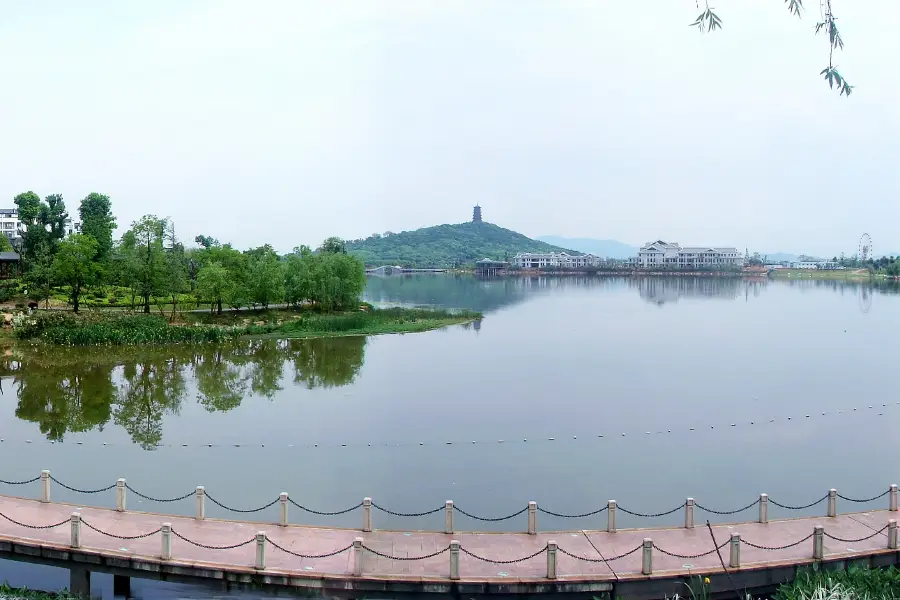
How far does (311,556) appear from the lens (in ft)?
30.6

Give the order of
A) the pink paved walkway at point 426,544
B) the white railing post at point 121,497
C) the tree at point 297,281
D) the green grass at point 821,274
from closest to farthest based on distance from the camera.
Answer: the pink paved walkway at point 426,544 → the white railing post at point 121,497 → the tree at point 297,281 → the green grass at point 821,274

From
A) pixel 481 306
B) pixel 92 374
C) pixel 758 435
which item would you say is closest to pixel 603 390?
pixel 758 435

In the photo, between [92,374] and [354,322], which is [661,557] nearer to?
[92,374]

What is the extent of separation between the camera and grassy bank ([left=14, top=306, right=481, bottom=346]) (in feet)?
103

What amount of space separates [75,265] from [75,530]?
3079 cm

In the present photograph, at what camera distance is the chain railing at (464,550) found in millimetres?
9109

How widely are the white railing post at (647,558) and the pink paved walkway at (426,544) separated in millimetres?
131

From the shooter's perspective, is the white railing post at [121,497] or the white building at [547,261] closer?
the white railing post at [121,497]

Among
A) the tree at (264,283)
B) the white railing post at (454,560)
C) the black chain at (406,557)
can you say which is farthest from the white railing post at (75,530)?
the tree at (264,283)

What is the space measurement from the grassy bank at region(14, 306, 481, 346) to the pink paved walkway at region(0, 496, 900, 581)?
22.0 meters

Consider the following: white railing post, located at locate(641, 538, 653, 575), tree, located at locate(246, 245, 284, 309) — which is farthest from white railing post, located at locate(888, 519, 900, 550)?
tree, located at locate(246, 245, 284, 309)

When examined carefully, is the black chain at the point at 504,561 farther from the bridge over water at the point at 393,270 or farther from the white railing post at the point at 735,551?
the bridge over water at the point at 393,270

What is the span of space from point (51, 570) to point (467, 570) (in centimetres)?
636

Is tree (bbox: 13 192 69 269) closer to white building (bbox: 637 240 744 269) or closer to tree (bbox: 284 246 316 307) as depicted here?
tree (bbox: 284 246 316 307)
